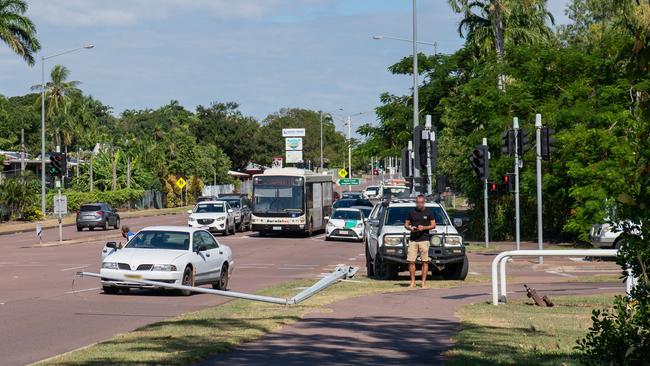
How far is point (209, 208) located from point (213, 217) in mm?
1263

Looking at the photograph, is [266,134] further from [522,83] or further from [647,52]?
[647,52]

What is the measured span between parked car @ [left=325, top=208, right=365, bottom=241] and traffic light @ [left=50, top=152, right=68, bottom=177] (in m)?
12.5

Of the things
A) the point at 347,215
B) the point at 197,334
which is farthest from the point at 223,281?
the point at 347,215

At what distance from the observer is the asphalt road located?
597 inches

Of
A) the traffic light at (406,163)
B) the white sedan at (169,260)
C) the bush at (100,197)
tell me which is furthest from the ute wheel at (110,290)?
the bush at (100,197)

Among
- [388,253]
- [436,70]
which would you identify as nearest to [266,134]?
[436,70]

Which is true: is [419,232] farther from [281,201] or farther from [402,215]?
[281,201]

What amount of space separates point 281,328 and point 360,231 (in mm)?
35023

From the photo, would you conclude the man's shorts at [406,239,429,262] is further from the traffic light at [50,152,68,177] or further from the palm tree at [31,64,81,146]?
the palm tree at [31,64,81,146]

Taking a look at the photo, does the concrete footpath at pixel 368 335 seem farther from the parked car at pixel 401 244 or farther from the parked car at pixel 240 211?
the parked car at pixel 240 211

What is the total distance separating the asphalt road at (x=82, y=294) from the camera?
15.2 metres

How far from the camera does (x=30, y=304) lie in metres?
20.0

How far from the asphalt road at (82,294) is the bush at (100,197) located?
122 ft

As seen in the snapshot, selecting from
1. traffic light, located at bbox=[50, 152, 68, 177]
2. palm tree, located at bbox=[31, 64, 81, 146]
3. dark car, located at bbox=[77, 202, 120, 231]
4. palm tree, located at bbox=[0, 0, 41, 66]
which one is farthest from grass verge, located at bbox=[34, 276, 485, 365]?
palm tree, located at bbox=[31, 64, 81, 146]
